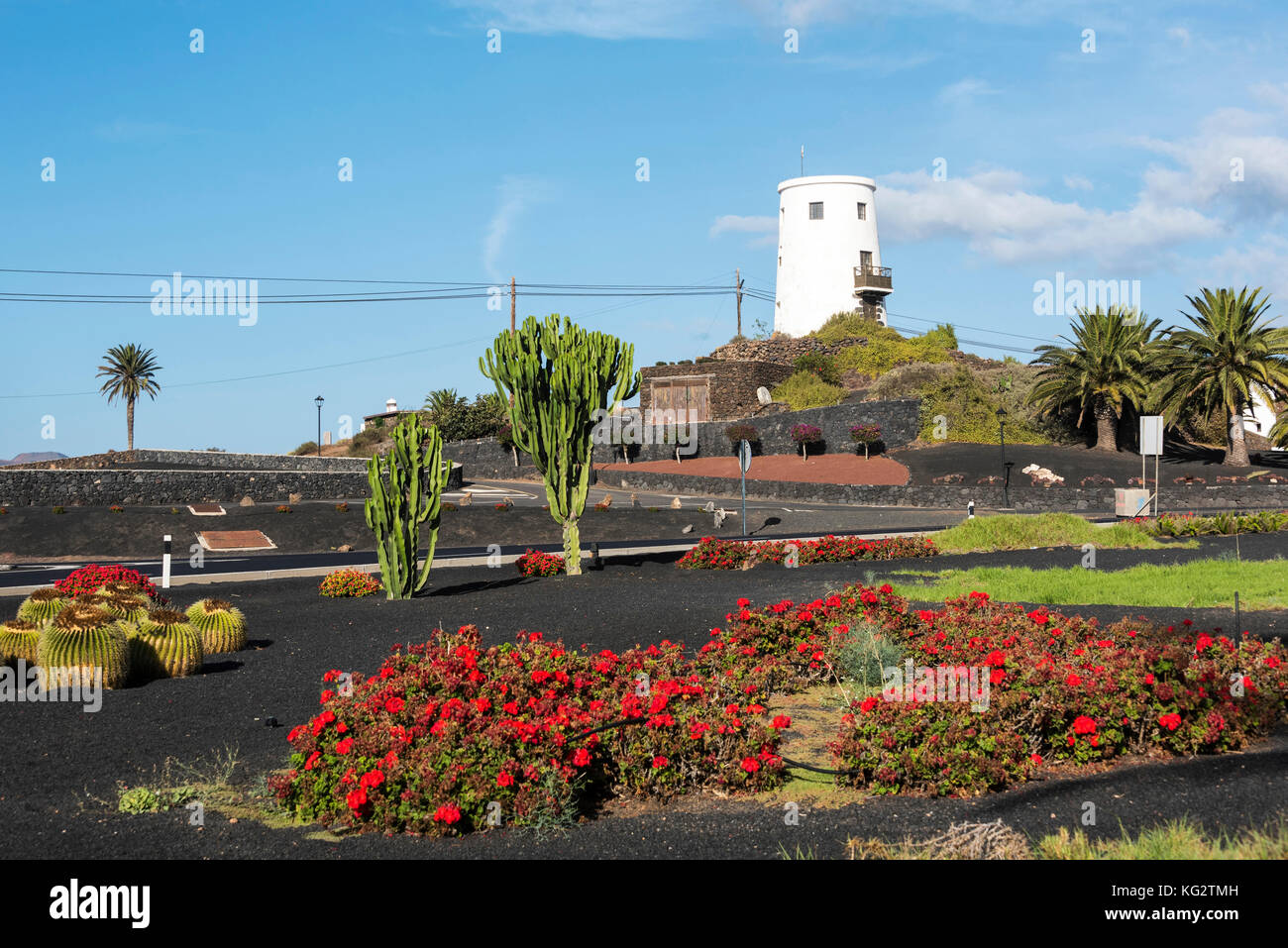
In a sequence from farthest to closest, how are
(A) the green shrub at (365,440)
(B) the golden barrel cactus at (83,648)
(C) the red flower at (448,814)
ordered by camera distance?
(A) the green shrub at (365,440) < (B) the golden barrel cactus at (83,648) < (C) the red flower at (448,814)

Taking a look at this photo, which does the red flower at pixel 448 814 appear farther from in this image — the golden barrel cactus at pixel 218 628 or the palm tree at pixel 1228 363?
the palm tree at pixel 1228 363

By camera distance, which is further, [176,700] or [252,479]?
[252,479]

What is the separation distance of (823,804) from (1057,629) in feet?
14.1

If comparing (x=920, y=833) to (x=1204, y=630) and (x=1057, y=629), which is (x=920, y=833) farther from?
(x=1204, y=630)

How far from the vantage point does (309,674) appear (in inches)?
420

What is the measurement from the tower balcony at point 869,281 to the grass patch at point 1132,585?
46237mm

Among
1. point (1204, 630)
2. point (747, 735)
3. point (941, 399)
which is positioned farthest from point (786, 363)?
point (747, 735)

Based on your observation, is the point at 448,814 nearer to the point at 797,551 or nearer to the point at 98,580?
the point at 98,580

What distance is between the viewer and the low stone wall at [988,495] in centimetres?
3434

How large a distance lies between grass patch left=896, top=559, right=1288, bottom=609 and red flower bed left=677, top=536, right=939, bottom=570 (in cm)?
358

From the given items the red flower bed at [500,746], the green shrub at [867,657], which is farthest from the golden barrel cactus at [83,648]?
the green shrub at [867,657]

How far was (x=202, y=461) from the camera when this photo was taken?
2383 inches

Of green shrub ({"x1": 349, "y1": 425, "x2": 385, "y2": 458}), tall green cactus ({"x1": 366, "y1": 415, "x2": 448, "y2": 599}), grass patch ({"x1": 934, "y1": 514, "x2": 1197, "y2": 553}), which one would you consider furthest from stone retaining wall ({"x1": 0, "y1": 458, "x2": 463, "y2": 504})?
green shrub ({"x1": 349, "y1": 425, "x2": 385, "y2": 458})
